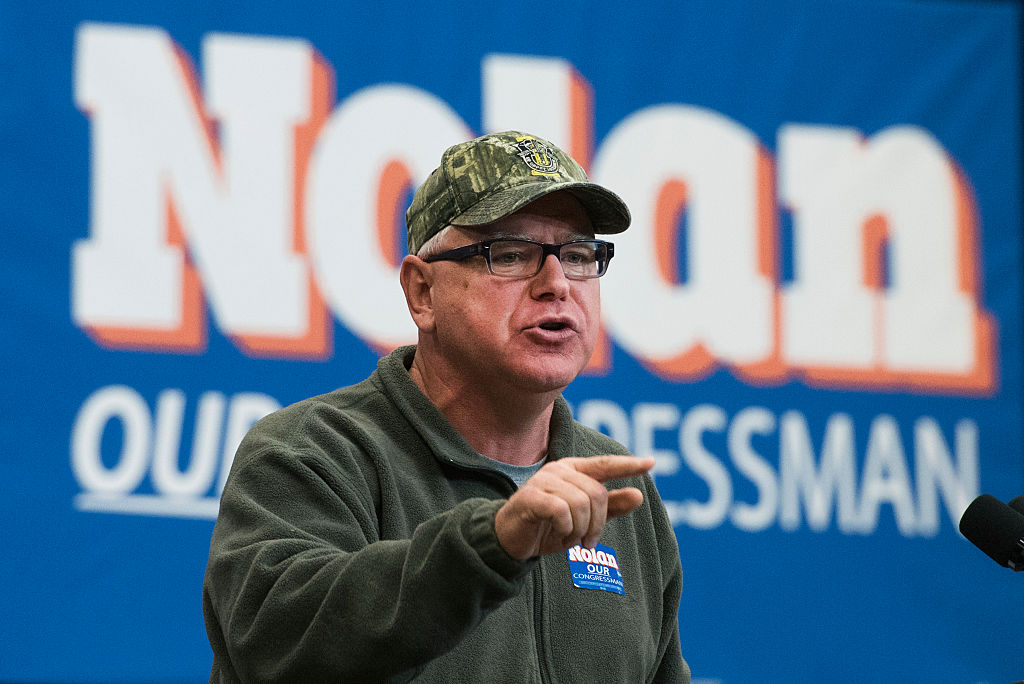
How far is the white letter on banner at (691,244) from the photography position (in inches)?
151

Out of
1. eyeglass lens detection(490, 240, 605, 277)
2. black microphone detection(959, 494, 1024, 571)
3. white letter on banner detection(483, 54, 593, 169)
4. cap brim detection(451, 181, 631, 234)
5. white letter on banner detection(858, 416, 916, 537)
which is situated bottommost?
white letter on banner detection(858, 416, 916, 537)

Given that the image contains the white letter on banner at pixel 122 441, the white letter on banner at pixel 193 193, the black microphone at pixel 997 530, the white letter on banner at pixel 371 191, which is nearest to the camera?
the black microphone at pixel 997 530

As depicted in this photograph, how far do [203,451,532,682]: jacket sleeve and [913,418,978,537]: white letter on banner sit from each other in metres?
2.40

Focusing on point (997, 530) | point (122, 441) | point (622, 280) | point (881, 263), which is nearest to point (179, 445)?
point (122, 441)

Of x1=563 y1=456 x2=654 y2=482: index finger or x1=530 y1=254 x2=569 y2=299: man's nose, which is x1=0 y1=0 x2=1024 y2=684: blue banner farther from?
x1=563 y1=456 x2=654 y2=482: index finger

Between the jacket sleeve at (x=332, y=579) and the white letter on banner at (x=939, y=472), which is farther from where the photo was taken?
the white letter on banner at (x=939, y=472)

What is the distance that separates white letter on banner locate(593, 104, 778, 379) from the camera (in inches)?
151

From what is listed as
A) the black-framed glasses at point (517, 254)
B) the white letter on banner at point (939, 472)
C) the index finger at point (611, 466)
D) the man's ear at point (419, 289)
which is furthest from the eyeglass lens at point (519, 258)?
the white letter on banner at point (939, 472)

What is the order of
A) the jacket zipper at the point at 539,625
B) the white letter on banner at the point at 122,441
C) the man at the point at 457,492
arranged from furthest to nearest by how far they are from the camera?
the white letter on banner at the point at 122,441 < the jacket zipper at the point at 539,625 < the man at the point at 457,492

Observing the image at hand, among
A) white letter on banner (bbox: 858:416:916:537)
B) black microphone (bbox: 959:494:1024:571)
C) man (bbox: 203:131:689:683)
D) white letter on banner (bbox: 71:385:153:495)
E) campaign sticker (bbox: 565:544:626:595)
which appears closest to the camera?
man (bbox: 203:131:689:683)

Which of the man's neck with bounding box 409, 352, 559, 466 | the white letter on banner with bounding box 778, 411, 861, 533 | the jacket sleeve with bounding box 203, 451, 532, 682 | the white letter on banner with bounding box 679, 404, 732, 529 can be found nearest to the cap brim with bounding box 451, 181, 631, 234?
the man's neck with bounding box 409, 352, 559, 466

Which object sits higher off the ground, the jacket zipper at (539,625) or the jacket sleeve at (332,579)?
the jacket sleeve at (332,579)

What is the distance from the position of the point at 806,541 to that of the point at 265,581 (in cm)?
237

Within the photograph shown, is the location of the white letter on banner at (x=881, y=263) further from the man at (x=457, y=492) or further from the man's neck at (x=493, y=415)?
the man's neck at (x=493, y=415)
